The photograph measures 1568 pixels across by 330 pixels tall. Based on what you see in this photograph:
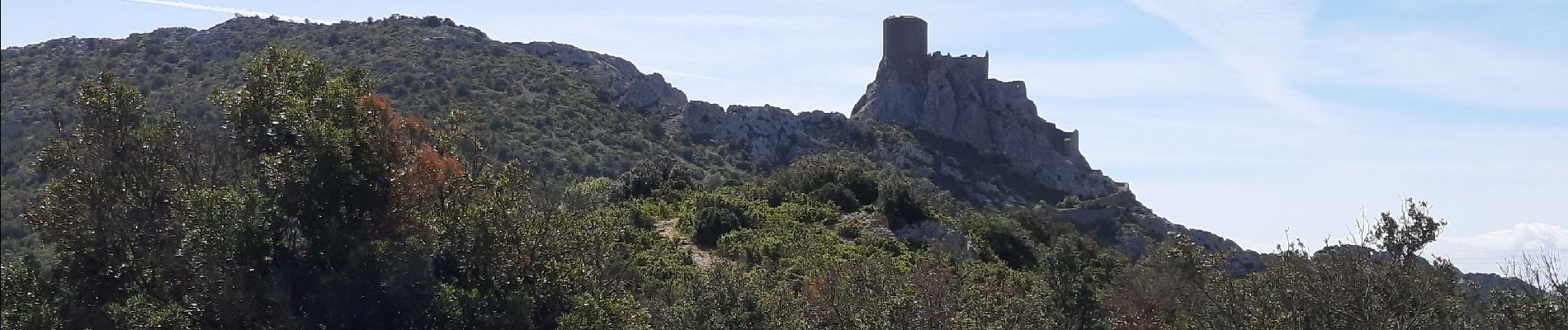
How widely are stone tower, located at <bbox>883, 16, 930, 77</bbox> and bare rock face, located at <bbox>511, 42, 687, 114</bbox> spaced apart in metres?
17.2

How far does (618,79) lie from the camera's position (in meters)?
87.9

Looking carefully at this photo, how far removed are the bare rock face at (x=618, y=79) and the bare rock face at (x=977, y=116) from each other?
16.2 meters

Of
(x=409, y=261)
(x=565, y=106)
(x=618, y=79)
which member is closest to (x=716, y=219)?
(x=409, y=261)

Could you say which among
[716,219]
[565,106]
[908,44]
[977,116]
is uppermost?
[908,44]

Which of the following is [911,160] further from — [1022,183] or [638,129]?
[638,129]

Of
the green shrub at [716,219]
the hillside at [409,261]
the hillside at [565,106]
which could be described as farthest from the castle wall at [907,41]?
the hillside at [409,261]

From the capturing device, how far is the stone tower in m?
93.2

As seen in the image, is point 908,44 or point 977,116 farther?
point 908,44

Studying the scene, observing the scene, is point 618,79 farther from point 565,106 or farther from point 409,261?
point 409,261

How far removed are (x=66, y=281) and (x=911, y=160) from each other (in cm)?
6818

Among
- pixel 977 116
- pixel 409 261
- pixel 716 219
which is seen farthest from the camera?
pixel 977 116

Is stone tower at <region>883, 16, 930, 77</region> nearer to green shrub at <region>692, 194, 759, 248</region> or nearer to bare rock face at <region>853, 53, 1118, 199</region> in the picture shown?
bare rock face at <region>853, 53, 1118, 199</region>

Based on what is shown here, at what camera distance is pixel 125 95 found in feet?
52.2

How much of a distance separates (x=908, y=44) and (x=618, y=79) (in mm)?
22890
